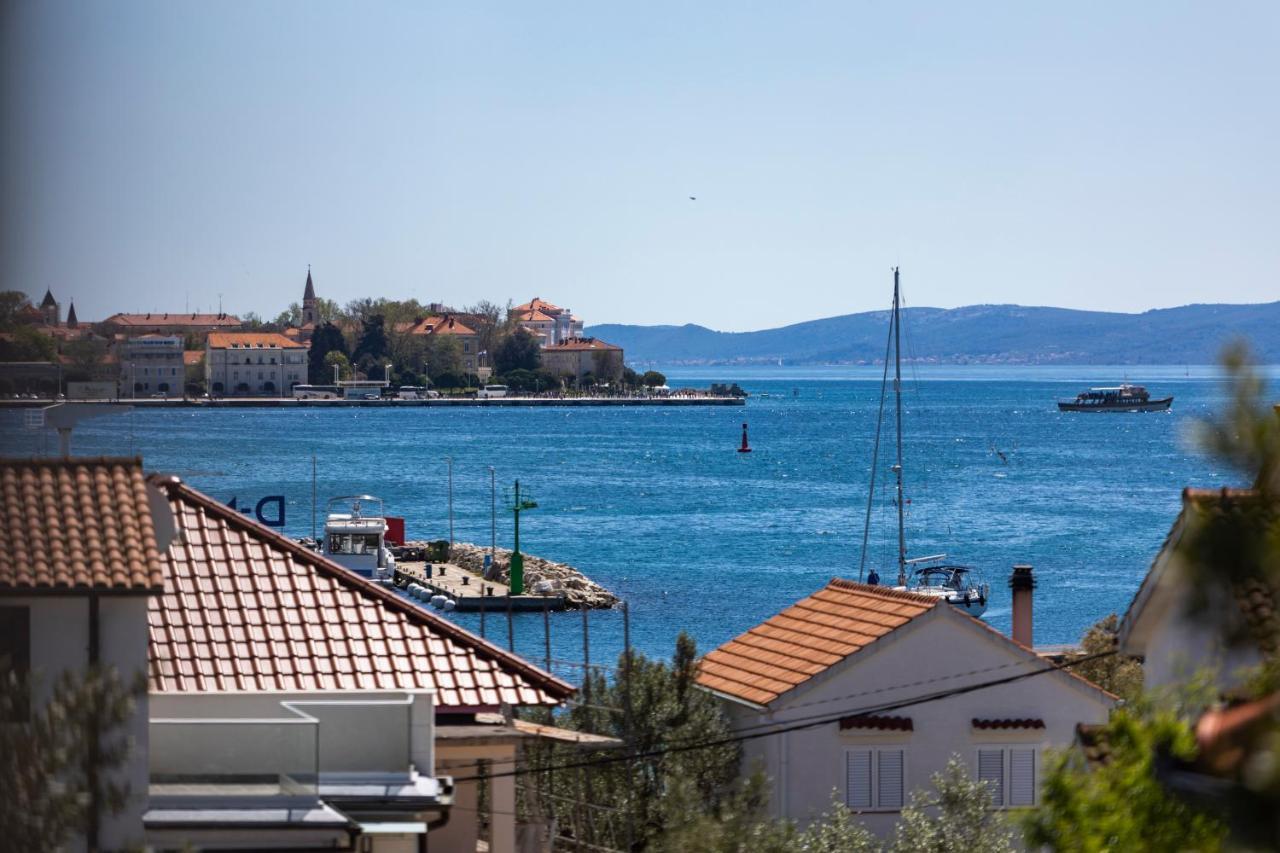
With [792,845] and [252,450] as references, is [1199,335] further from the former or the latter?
[792,845]

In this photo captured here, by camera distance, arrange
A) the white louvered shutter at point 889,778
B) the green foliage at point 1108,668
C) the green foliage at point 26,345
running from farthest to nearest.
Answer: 1. the green foliage at point 1108,668
2. the white louvered shutter at point 889,778
3. the green foliage at point 26,345

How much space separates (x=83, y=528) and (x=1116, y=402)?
182m

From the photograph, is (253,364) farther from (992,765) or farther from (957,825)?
(957,825)

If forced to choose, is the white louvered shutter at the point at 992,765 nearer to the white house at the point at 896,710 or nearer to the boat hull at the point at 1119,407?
the white house at the point at 896,710

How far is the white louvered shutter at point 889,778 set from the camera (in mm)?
13367

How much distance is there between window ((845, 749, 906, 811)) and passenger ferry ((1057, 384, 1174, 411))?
173 metres

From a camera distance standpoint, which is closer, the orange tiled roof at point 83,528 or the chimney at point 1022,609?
the orange tiled roof at point 83,528

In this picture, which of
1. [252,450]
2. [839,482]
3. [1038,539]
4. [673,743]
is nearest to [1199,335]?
[839,482]

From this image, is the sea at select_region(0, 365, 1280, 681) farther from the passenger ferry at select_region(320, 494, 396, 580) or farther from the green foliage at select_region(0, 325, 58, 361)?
the passenger ferry at select_region(320, 494, 396, 580)

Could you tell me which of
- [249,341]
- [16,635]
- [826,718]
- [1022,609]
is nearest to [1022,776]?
[826,718]

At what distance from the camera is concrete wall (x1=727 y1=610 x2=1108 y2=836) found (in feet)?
42.9

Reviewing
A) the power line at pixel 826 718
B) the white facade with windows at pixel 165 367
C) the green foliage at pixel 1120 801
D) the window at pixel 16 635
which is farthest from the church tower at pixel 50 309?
the white facade with windows at pixel 165 367

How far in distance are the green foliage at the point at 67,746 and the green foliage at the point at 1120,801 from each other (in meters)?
2.61

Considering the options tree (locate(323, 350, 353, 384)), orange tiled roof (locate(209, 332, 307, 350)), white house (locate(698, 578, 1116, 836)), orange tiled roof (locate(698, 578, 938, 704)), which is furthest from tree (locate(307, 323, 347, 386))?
white house (locate(698, 578, 1116, 836))
